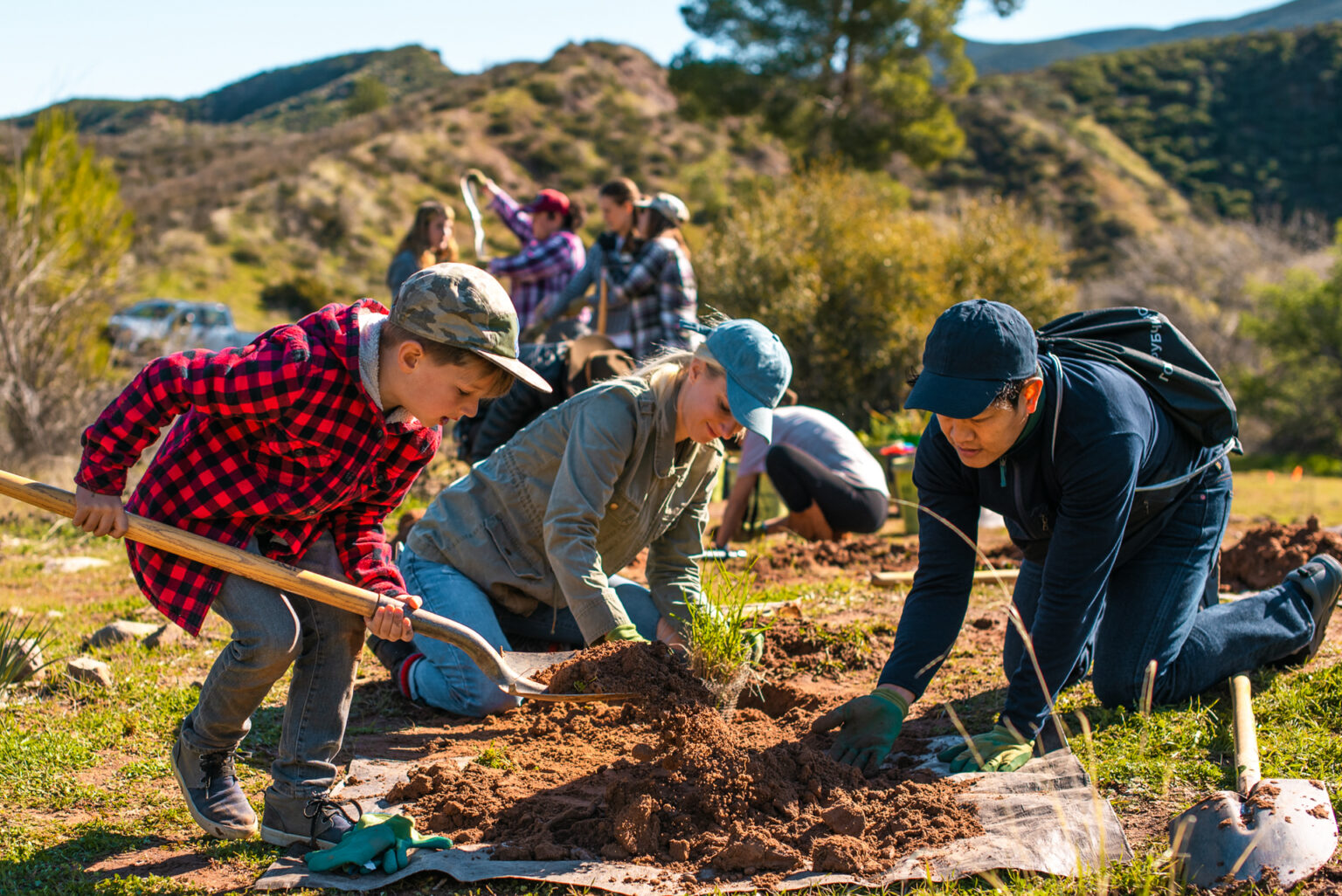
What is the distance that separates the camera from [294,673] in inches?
112

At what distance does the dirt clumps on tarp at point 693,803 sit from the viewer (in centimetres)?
254

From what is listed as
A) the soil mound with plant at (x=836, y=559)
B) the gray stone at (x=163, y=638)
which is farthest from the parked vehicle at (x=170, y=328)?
the soil mound with plant at (x=836, y=559)

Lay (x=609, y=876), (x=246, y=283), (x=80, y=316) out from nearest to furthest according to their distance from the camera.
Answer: (x=609, y=876)
(x=80, y=316)
(x=246, y=283)

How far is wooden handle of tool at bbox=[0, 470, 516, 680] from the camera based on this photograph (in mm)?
2449

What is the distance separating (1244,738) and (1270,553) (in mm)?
2353

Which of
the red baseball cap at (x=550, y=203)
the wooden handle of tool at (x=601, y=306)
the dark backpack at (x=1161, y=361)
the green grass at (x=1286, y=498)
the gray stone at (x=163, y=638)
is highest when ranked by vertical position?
the red baseball cap at (x=550, y=203)

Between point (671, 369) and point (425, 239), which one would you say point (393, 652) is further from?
point (425, 239)

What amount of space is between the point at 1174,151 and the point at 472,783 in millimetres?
58251

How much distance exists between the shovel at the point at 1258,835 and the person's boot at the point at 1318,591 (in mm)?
1226

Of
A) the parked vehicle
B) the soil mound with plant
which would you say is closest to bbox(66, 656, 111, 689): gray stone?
the soil mound with plant

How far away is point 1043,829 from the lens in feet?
8.33

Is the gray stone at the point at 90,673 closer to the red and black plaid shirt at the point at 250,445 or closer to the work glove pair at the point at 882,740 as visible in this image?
the red and black plaid shirt at the point at 250,445

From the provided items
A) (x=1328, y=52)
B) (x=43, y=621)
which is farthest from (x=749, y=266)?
(x=1328, y=52)

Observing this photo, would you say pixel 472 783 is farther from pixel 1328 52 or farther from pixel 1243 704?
pixel 1328 52
